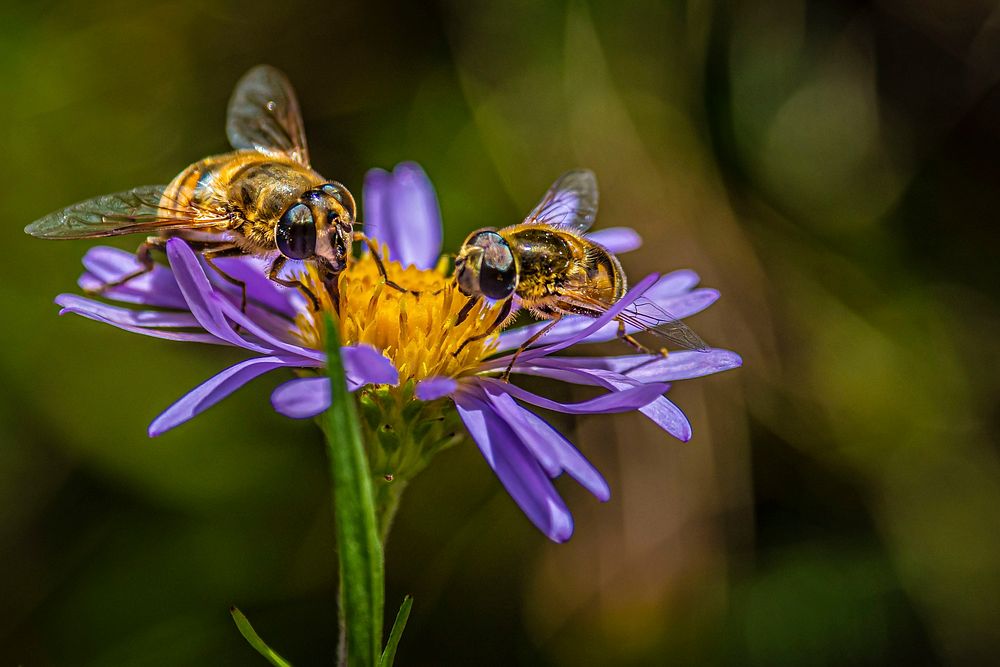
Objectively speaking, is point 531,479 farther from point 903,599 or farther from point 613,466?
point 903,599

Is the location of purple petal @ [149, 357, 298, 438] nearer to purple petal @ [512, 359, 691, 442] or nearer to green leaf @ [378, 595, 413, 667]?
green leaf @ [378, 595, 413, 667]

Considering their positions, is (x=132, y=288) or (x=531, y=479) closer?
(x=531, y=479)

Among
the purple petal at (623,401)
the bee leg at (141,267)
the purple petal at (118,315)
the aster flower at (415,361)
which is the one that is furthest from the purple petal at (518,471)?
the bee leg at (141,267)

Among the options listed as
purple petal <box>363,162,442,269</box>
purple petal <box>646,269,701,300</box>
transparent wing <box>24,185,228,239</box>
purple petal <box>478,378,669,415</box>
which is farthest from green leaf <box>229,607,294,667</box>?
purple petal <box>363,162,442,269</box>

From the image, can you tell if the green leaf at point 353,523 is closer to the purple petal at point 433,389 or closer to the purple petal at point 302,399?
the purple petal at point 302,399

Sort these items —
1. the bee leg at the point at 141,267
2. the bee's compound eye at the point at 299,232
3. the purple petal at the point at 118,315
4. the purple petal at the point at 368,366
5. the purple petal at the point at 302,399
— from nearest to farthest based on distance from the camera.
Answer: the purple petal at the point at 302,399 < the purple petal at the point at 368,366 < the purple petal at the point at 118,315 < the bee's compound eye at the point at 299,232 < the bee leg at the point at 141,267

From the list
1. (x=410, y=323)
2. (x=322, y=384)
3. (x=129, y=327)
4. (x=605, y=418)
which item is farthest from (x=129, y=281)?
(x=605, y=418)

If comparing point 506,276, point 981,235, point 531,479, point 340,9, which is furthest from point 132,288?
point 981,235
